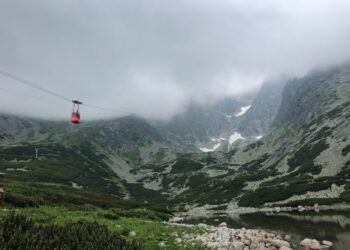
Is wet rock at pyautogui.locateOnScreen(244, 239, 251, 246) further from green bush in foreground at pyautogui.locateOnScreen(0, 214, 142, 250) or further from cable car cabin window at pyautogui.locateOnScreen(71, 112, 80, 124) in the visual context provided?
cable car cabin window at pyautogui.locateOnScreen(71, 112, 80, 124)

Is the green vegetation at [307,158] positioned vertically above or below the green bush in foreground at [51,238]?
above

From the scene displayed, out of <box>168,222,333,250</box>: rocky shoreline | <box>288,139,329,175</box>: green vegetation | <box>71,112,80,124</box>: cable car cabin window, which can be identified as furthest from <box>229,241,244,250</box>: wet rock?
<box>288,139,329,175</box>: green vegetation

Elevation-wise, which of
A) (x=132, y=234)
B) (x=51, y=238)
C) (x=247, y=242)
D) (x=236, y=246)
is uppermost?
(x=132, y=234)

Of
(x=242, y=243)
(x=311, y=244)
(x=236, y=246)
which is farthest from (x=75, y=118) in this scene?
(x=311, y=244)

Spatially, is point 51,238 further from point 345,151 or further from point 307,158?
point 307,158

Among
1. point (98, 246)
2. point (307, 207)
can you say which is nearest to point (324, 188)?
point (307, 207)

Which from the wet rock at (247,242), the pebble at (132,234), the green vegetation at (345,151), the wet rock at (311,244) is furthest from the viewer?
the green vegetation at (345,151)

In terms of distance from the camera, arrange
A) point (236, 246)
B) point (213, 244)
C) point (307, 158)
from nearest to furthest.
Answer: point (213, 244), point (236, 246), point (307, 158)

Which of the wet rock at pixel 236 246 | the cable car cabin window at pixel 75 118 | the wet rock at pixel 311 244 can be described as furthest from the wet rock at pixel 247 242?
the cable car cabin window at pixel 75 118

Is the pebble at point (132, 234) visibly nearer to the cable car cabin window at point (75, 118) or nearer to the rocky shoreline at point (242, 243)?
the rocky shoreline at point (242, 243)
